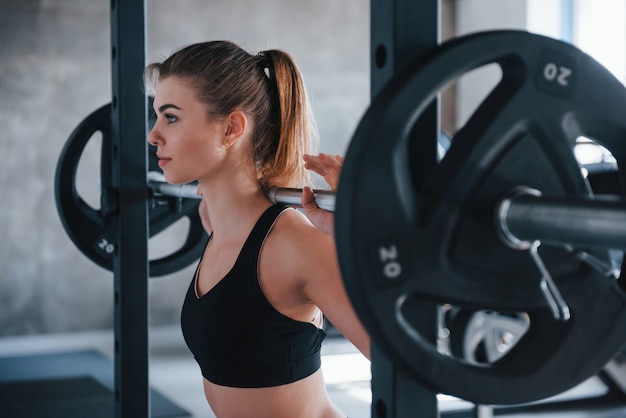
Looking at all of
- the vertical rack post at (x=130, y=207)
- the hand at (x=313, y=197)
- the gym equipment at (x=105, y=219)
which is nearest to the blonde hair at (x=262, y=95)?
the vertical rack post at (x=130, y=207)

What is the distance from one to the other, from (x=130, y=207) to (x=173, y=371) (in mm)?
3187

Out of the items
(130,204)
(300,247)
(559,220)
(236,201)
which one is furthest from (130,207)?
(559,220)

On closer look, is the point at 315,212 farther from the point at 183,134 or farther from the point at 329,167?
the point at 183,134

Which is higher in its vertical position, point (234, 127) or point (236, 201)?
point (234, 127)

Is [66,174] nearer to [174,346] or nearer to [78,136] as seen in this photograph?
[78,136]

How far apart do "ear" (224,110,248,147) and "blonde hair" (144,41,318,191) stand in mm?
15

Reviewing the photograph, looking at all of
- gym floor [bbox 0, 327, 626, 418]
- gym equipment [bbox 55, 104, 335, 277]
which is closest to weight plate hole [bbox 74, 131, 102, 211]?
gym floor [bbox 0, 327, 626, 418]

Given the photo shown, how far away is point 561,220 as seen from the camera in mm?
612

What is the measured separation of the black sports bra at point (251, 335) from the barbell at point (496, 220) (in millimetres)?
868

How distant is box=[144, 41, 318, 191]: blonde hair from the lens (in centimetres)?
163

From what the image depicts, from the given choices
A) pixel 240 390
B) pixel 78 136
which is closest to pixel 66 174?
pixel 78 136

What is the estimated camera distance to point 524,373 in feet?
2.27

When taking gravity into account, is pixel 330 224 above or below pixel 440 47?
below

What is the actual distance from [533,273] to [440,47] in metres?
0.22
